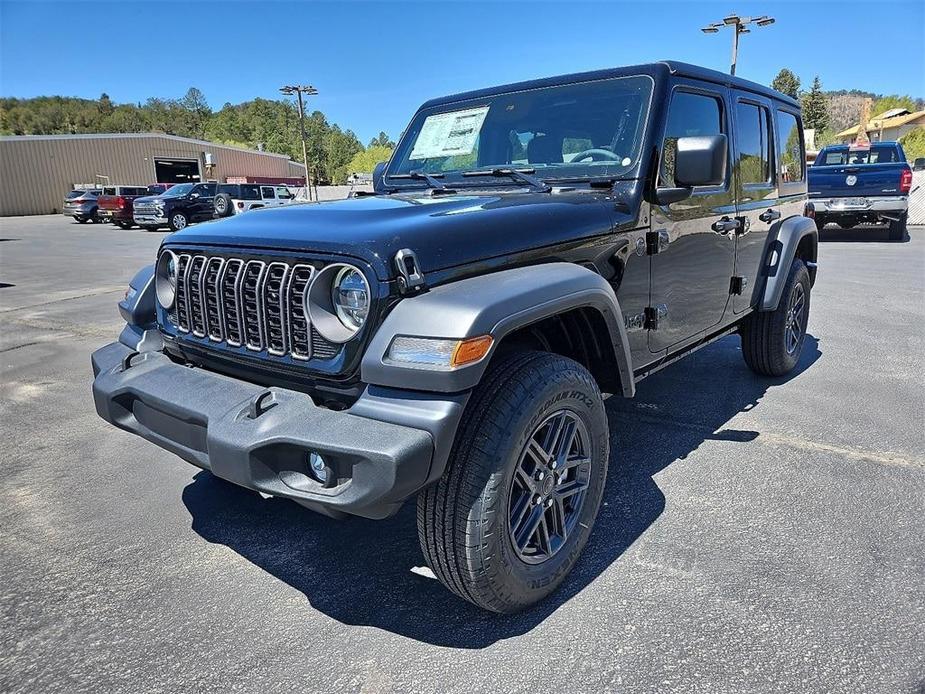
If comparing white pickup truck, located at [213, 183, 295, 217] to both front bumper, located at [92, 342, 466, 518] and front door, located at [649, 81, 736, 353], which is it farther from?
front bumper, located at [92, 342, 466, 518]

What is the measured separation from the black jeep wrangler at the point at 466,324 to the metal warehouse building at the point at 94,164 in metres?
46.7

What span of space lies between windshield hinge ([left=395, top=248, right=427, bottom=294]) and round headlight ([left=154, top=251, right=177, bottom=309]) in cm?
120

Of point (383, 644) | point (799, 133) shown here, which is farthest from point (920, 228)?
point (383, 644)

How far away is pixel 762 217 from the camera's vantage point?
4.38 m

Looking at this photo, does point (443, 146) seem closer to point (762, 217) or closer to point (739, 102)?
point (739, 102)

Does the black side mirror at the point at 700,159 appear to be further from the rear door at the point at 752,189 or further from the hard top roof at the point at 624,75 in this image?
the rear door at the point at 752,189

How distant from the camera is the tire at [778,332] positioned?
4754mm

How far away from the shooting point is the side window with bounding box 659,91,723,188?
3170 millimetres

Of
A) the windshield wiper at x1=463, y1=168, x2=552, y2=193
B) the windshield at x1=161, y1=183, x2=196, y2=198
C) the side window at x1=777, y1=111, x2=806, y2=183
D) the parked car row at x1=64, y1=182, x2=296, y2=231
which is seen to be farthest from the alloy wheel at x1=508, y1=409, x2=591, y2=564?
the windshield at x1=161, y1=183, x2=196, y2=198

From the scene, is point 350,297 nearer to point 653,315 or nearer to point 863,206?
point 653,315

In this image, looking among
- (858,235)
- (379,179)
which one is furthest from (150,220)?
(379,179)

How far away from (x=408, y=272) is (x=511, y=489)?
0.79 meters

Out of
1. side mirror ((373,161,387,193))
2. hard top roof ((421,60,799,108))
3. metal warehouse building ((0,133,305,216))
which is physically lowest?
side mirror ((373,161,387,193))

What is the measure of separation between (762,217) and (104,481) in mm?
4216
